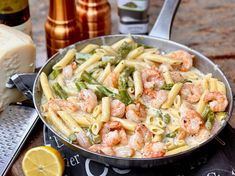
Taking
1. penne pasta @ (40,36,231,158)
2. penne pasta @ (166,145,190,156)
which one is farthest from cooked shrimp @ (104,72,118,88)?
penne pasta @ (166,145,190,156)

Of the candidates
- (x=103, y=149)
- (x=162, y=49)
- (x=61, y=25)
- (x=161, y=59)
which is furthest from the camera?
(x=61, y=25)

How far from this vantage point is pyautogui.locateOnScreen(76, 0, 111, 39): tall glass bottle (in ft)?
7.00

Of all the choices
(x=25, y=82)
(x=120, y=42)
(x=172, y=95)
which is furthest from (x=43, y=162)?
(x=120, y=42)

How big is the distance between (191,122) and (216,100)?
0.13 meters

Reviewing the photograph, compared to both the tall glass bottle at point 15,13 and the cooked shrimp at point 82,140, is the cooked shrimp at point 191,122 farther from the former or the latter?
the tall glass bottle at point 15,13

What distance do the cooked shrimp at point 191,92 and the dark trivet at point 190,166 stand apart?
0.14 m

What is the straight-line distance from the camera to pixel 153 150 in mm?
1443

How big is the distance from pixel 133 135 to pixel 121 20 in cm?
86

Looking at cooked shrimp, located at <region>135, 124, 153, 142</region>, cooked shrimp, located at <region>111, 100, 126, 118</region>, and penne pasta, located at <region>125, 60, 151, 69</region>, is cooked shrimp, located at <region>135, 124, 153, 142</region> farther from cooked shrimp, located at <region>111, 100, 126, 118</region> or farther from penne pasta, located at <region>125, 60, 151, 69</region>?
penne pasta, located at <region>125, 60, 151, 69</region>

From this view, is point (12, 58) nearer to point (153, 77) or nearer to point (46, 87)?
point (46, 87)

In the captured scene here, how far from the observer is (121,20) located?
2236mm

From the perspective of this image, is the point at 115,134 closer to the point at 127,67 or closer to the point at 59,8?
the point at 127,67

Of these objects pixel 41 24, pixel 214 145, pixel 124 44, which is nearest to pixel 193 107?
pixel 214 145

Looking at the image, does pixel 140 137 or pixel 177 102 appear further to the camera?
pixel 177 102
